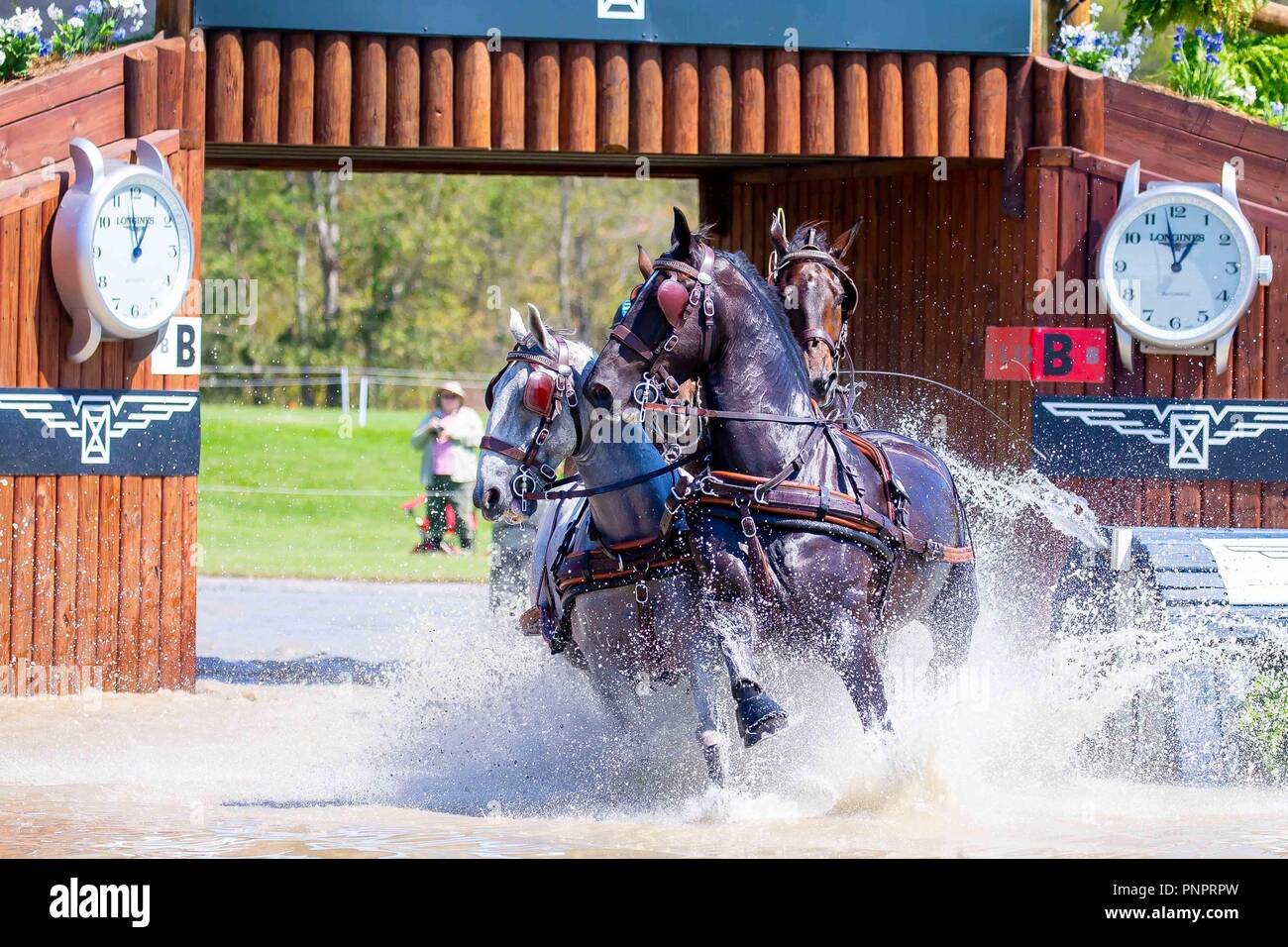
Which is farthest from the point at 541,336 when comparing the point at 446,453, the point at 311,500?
the point at 311,500

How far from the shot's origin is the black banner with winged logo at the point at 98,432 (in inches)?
383

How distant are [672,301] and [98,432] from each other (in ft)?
15.2

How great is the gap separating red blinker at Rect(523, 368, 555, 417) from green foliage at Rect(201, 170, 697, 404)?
2775 centimetres

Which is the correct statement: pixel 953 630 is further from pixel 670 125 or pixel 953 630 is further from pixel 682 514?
pixel 670 125

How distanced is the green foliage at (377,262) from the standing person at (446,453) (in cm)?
1598

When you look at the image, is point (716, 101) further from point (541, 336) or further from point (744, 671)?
point (744, 671)

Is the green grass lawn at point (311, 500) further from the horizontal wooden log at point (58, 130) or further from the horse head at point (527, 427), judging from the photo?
the horse head at point (527, 427)

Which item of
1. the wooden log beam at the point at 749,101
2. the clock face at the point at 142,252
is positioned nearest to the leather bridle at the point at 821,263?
the wooden log beam at the point at 749,101

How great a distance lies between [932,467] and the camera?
8.13 meters

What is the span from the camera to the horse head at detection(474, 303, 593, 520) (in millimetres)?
7066

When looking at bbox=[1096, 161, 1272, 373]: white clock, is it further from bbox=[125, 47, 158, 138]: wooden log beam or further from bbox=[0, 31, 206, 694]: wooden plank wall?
bbox=[125, 47, 158, 138]: wooden log beam

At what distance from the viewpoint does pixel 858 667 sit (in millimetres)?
6660

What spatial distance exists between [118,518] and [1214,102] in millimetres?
7148

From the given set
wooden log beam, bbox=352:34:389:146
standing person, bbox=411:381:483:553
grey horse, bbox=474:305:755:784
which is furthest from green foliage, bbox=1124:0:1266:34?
standing person, bbox=411:381:483:553
